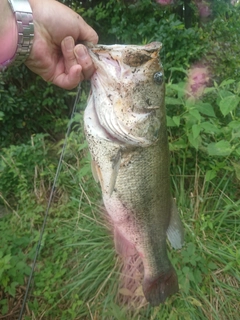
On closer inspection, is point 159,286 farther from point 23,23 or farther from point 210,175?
point 23,23

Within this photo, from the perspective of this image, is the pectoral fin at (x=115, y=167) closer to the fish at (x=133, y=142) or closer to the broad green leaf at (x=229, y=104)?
the fish at (x=133, y=142)

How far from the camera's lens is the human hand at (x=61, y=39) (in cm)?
168

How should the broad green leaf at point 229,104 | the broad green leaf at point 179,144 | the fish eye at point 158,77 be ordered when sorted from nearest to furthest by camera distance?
the fish eye at point 158,77
the broad green leaf at point 229,104
the broad green leaf at point 179,144

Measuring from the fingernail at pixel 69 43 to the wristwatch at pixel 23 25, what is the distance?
6.5 inches

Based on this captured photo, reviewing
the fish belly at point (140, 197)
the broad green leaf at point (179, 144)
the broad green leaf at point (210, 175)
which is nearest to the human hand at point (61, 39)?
the fish belly at point (140, 197)

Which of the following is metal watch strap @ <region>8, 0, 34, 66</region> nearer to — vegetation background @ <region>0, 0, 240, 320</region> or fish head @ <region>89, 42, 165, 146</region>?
fish head @ <region>89, 42, 165, 146</region>

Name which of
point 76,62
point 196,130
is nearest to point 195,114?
point 196,130

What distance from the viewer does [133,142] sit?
179 centimetres

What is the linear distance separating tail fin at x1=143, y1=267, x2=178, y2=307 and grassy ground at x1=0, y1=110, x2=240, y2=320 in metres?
0.58

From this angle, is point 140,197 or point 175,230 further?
point 175,230

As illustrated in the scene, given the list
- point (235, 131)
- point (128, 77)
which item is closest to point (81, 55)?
point (128, 77)

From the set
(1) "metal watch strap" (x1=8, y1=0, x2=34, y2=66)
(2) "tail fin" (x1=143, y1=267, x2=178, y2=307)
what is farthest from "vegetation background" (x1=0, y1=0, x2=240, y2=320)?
(1) "metal watch strap" (x1=8, y1=0, x2=34, y2=66)

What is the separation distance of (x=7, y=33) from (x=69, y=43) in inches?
10.8

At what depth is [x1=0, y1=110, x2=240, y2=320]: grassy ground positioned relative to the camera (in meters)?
2.71
